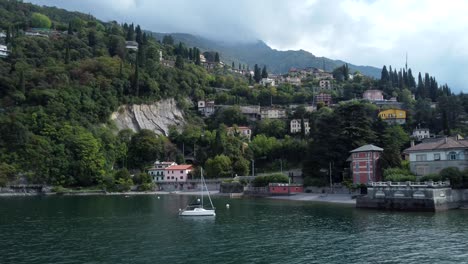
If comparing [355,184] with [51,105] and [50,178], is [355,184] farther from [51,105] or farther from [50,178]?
[51,105]

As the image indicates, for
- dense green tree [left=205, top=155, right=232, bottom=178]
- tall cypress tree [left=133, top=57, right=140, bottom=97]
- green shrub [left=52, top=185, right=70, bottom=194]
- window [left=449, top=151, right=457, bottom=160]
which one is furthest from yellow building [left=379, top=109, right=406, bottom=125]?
green shrub [left=52, top=185, right=70, bottom=194]

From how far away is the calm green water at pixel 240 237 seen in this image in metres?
28.0

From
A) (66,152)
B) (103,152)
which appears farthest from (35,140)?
(103,152)

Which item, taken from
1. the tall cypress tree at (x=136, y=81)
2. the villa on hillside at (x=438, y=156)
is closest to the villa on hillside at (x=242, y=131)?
the tall cypress tree at (x=136, y=81)

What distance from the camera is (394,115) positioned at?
121000 millimetres

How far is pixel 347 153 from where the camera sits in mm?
76000

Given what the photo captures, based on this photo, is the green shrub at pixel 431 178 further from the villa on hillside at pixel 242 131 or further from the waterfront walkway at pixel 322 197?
the villa on hillside at pixel 242 131

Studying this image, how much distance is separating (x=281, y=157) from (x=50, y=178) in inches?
2095

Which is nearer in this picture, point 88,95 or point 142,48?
point 88,95

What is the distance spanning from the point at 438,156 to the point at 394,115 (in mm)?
64831

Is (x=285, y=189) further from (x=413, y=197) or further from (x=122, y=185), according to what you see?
(x=122, y=185)

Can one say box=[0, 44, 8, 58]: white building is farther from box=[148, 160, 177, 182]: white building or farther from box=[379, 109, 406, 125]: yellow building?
box=[379, 109, 406, 125]: yellow building

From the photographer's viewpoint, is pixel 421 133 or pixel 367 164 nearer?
pixel 367 164

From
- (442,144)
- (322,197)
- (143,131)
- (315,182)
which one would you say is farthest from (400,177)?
(143,131)
